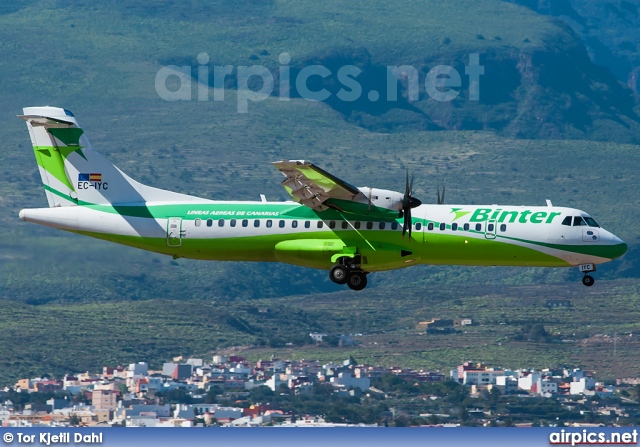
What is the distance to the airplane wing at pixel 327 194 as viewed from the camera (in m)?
54.1

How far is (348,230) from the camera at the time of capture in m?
56.3

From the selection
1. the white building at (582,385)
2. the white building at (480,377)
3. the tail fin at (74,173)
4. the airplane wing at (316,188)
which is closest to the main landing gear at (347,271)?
the airplane wing at (316,188)

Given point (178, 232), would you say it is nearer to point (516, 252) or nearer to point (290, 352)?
point (516, 252)

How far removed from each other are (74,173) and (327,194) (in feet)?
35.3

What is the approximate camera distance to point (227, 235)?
56.7m

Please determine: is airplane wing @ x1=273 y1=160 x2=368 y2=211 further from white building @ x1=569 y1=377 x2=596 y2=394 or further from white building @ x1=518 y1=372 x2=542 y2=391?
white building @ x1=569 y1=377 x2=596 y2=394

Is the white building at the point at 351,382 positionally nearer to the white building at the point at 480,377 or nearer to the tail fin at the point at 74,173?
the white building at the point at 480,377

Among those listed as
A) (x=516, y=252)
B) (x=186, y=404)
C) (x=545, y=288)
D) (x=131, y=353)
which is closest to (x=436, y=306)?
(x=545, y=288)

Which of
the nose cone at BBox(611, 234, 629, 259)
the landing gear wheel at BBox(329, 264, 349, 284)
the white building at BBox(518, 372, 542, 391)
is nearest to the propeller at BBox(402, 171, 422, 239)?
the landing gear wheel at BBox(329, 264, 349, 284)

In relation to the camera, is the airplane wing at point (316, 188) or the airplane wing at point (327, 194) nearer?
the airplane wing at point (316, 188)

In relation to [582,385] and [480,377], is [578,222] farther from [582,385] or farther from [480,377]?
[582,385]

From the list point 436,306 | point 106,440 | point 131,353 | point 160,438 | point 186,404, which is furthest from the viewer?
point 436,306

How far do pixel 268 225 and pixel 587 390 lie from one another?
64342 millimetres

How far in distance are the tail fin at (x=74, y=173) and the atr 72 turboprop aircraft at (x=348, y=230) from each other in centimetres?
67
